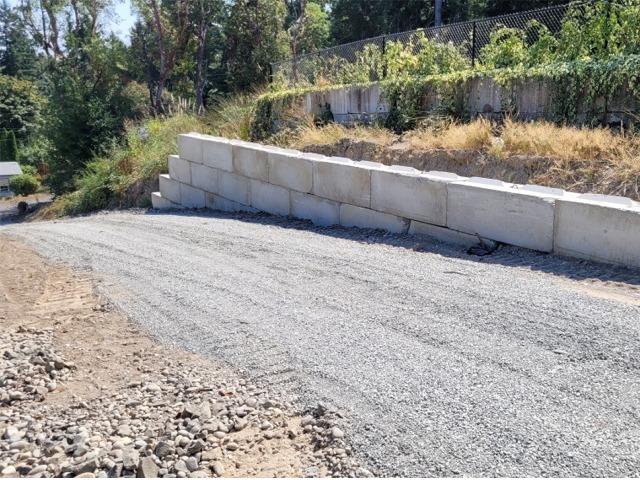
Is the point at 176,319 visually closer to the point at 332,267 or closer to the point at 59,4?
the point at 332,267

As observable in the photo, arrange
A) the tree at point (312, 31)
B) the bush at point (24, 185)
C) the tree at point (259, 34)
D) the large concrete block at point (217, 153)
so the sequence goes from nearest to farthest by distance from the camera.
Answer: the large concrete block at point (217, 153)
the tree at point (259, 34)
the tree at point (312, 31)
the bush at point (24, 185)

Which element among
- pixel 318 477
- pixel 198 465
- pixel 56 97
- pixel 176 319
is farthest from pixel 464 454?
pixel 56 97

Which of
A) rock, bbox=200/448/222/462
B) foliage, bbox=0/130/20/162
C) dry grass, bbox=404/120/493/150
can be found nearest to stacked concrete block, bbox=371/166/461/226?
dry grass, bbox=404/120/493/150

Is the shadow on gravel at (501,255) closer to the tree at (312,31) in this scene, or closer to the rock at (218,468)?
the rock at (218,468)

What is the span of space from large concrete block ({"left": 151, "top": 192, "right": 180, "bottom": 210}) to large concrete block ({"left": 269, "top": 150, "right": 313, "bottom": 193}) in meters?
4.47

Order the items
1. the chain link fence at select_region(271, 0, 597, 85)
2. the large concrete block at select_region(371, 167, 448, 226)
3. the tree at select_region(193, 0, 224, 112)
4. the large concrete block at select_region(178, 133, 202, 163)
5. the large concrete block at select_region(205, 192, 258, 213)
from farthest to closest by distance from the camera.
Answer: the tree at select_region(193, 0, 224, 112) → the large concrete block at select_region(178, 133, 202, 163) → the large concrete block at select_region(205, 192, 258, 213) → the chain link fence at select_region(271, 0, 597, 85) → the large concrete block at select_region(371, 167, 448, 226)

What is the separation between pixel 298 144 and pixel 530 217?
670cm

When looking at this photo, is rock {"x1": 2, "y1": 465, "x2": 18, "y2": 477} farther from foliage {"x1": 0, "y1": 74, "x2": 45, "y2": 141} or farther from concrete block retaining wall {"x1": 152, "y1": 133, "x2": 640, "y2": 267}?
foliage {"x1": 0, "y1": 74, "x2": 45, "y2": 141}

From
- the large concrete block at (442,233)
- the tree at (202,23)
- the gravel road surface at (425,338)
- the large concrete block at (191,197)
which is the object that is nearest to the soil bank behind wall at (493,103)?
the large concrete block at (442,233)

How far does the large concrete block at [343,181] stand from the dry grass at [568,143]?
1.95 m

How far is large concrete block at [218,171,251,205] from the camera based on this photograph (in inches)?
480

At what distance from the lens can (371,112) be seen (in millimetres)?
12836

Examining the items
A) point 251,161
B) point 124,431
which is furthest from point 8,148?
point 124,431

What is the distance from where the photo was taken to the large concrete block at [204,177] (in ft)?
43.8
